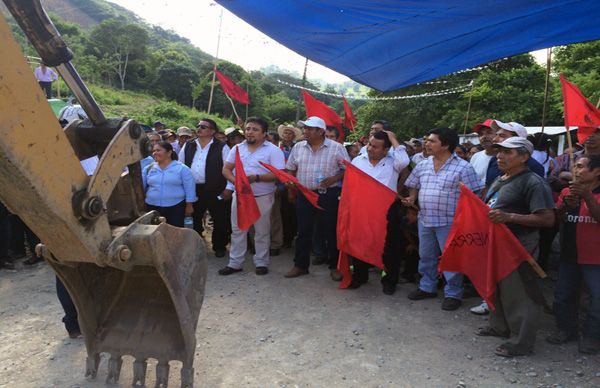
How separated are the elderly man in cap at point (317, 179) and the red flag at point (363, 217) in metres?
0.54

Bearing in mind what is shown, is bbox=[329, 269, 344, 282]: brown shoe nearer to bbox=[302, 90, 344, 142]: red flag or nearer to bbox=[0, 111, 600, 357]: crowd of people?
bbox=[0, 111, 600, 357]: crowd of people

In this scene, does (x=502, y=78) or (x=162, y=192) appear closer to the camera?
(x=162, y=192)

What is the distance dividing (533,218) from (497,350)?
3.78ft

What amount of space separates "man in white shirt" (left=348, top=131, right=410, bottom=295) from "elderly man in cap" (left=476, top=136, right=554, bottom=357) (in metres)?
1.40

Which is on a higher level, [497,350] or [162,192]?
[162,192]

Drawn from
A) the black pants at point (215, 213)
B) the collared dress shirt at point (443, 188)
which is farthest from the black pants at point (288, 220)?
the collared dress shirt at point (443, 188)

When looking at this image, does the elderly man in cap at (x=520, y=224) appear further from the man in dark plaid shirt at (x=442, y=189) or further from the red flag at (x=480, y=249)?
the man in dark plaid shirt at (x=442, y=189)

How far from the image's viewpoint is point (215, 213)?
6402 mm

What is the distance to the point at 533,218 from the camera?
3.58 meters

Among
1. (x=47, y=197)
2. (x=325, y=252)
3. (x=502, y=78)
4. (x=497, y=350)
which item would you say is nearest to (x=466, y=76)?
(x=502, y=78)

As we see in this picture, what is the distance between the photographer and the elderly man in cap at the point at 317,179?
5.43m

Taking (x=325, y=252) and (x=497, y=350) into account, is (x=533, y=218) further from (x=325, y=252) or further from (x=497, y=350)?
(x=325, y=252)

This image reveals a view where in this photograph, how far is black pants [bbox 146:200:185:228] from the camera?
5680 millimetres

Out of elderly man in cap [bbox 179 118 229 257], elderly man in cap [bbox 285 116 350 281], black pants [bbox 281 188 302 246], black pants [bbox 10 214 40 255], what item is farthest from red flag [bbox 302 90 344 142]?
black pants [bbox 10 214 40 255]
